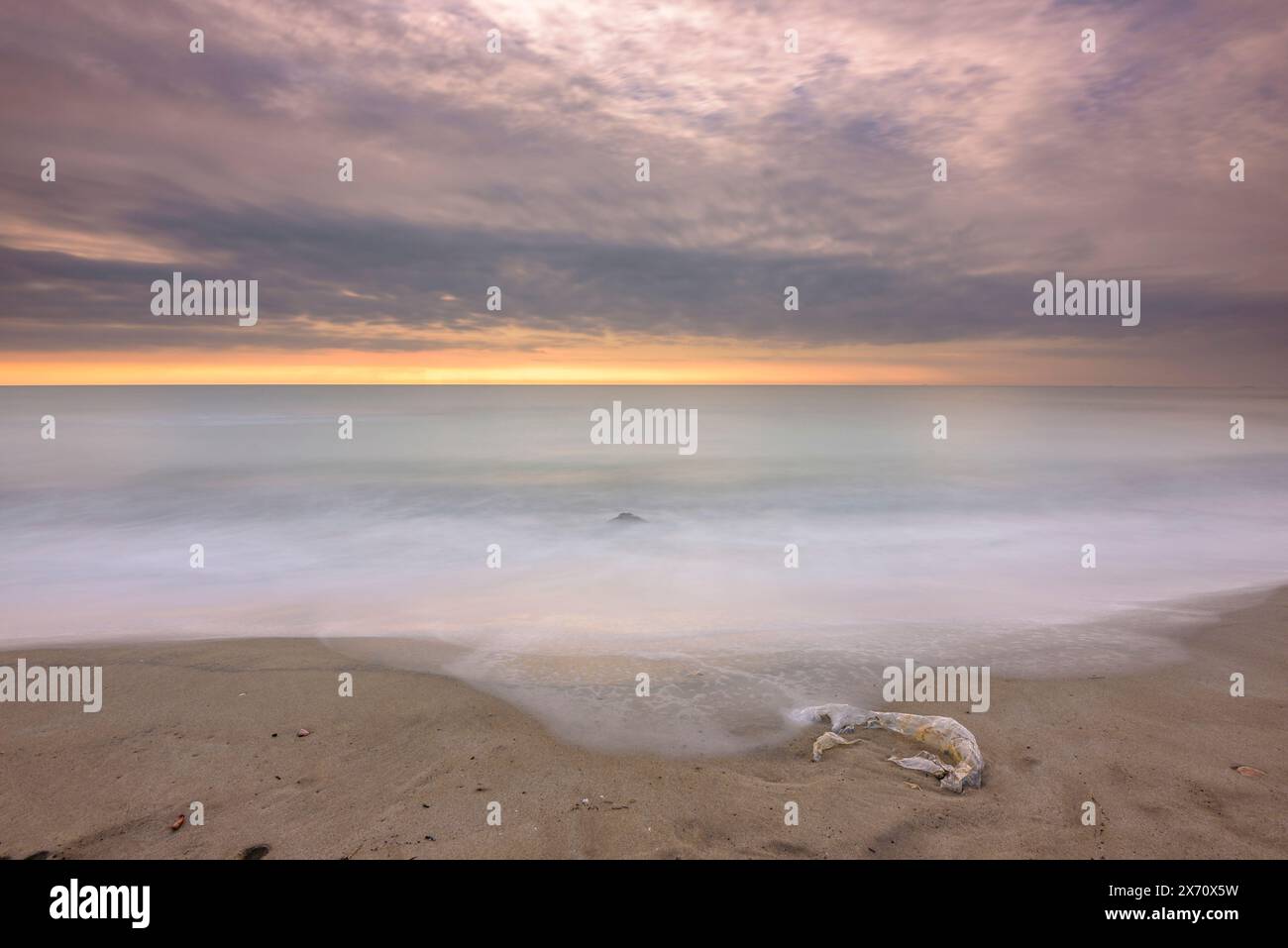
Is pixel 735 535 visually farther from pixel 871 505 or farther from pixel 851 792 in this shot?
pixel 851 792

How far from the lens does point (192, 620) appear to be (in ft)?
29.2

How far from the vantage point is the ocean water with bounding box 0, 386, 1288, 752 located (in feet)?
23.2

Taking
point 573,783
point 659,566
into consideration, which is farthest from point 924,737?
point 659,566

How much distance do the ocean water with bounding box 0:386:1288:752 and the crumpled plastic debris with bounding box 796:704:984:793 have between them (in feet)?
1.63

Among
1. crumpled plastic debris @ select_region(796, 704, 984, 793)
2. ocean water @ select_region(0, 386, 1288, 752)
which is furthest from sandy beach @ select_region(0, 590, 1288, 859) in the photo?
ocean water @ select_region(0, 386, 1288, 752)

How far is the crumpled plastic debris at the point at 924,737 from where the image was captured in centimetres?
460

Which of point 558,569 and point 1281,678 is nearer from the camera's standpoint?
point 1281,678

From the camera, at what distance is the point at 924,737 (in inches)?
198

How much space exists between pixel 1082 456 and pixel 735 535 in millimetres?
23455

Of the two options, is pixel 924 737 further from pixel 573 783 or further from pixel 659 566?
pixel 659 566

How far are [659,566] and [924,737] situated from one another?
7.50 m

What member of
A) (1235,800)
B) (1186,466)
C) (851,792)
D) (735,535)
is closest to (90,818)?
(851,792)
